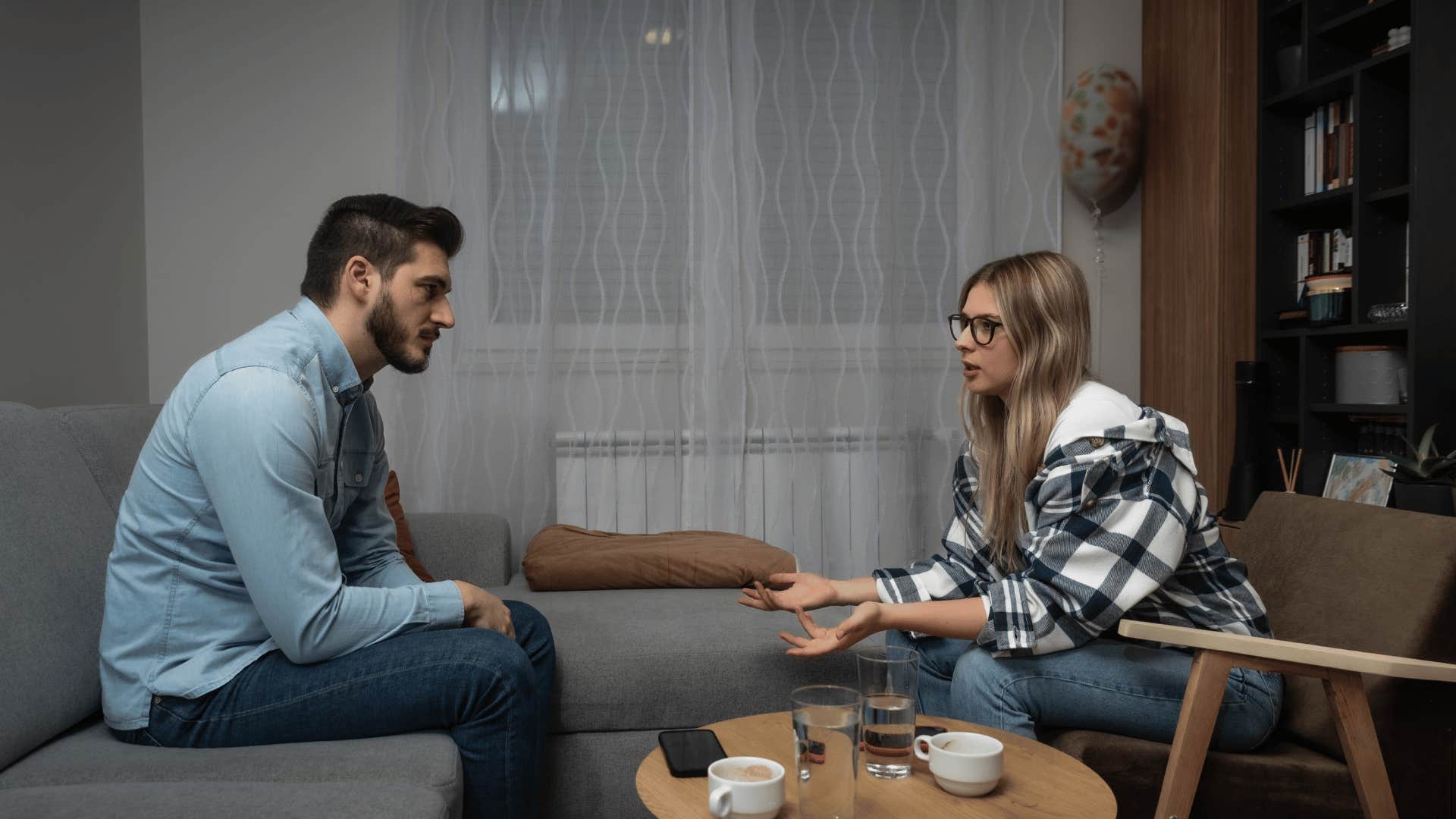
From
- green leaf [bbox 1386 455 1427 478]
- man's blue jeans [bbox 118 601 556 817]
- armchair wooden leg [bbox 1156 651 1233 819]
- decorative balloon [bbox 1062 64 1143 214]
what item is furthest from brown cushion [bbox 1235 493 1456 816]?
decorative balloon [bbox 1062 64 1143 214]

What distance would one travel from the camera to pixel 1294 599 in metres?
1.66

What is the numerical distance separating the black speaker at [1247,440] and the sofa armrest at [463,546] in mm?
1973

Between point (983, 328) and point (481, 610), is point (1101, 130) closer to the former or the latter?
point (983, 328)

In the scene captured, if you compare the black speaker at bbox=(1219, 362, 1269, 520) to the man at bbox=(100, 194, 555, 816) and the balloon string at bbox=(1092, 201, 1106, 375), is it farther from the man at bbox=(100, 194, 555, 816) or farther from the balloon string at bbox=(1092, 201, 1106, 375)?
the man at bbox=(100, 194, 555, 816)

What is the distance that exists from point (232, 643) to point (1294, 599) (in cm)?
164

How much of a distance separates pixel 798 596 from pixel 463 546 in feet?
4.07

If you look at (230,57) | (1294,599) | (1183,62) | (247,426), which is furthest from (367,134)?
(1294,599)

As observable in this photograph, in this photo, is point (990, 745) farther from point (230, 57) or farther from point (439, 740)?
point (230, 57)

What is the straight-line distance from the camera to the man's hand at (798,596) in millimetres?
1712

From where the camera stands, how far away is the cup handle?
1067 millimetres

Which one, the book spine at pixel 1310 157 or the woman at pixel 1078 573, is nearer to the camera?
the woman at pixel 1078 573

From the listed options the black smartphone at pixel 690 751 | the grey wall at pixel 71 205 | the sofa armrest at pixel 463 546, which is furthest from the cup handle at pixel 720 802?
the grey wall at pixel 71 205

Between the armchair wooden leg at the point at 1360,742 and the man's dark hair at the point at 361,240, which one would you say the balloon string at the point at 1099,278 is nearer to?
the armchair wooden leg at the point at 1360,742

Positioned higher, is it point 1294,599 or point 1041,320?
point 1041,320
